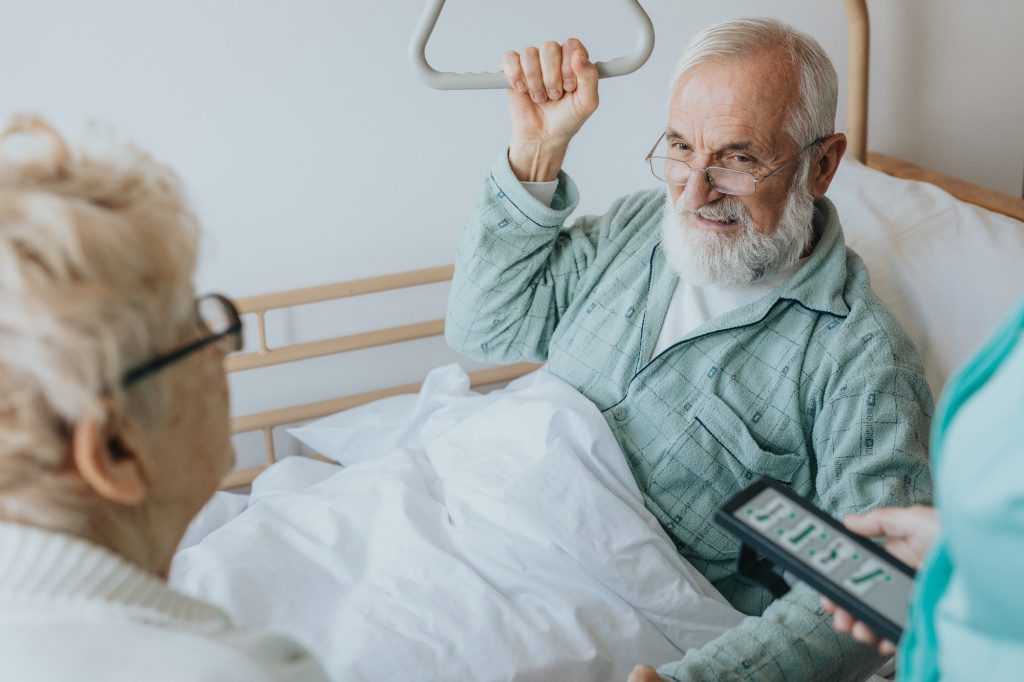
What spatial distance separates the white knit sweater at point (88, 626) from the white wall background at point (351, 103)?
1.16 meters

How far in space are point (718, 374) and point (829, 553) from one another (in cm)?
50

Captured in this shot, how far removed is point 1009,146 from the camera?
2188mm

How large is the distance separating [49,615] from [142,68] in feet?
3.96

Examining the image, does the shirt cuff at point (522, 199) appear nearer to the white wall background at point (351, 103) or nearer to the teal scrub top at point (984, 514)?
the white wall background at point (351, 103)

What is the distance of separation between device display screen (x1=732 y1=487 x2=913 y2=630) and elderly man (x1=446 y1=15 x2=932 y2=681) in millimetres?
339

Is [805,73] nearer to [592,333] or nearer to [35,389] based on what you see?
[592,333]

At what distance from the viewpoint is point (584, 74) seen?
4.32 ft

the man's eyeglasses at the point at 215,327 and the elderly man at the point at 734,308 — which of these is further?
the elderly man at the point at 734,308

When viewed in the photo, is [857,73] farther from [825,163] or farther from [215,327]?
[215,327]

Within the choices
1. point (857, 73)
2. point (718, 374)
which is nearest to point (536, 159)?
point (718, 374)

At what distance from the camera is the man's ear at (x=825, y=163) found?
52.8 inches

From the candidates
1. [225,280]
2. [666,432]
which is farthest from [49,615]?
[225,280]

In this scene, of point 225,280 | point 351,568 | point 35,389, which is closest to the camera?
point 35,389

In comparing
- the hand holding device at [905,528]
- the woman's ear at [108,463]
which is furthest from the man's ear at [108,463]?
the hand holding device at [905,528]
